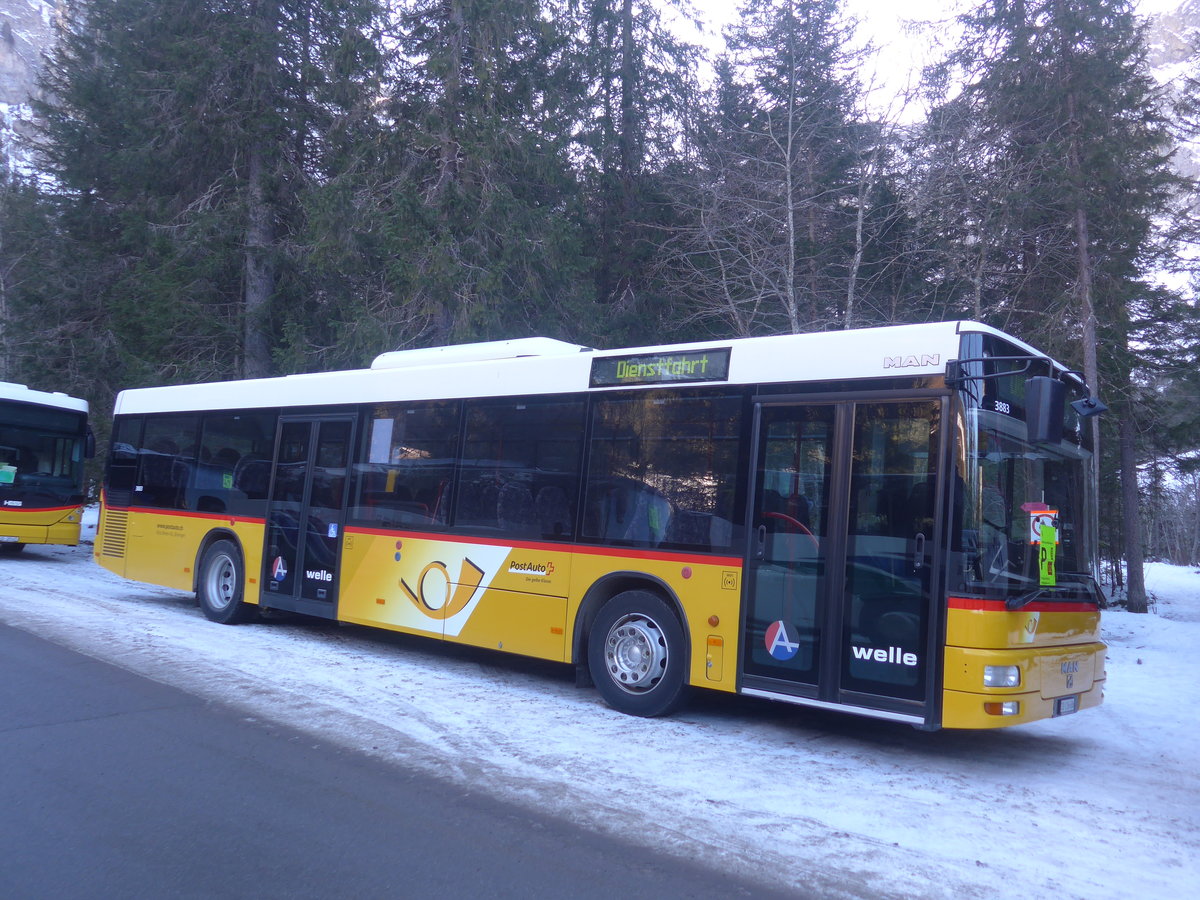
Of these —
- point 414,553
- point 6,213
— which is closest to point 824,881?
point 414,553

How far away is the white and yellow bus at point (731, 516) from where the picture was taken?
639 centimetres

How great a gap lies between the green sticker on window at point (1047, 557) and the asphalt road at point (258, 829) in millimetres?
3502

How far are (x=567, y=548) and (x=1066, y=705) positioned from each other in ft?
13.5

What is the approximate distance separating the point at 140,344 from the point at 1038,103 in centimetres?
2039

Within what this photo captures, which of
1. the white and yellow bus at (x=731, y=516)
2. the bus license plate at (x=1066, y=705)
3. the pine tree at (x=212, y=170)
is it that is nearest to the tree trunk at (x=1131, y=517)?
the white and yellow bus at (x=731, y=516)

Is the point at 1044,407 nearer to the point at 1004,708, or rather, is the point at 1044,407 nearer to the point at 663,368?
the point at 1004,708

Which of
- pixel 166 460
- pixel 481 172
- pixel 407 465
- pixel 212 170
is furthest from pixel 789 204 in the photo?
pixel 212 170

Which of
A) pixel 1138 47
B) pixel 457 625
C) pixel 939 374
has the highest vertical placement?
pixel 1138 47

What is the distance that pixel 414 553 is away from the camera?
9.83m

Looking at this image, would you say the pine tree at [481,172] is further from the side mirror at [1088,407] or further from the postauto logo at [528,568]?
the side mirror at [1088,407]

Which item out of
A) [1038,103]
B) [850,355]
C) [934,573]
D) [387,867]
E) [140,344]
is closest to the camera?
[387,867]

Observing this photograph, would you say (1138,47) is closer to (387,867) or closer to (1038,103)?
(1038,103)

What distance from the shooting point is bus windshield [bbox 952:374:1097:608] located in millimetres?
6309

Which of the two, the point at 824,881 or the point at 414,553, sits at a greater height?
the point at 414,553
